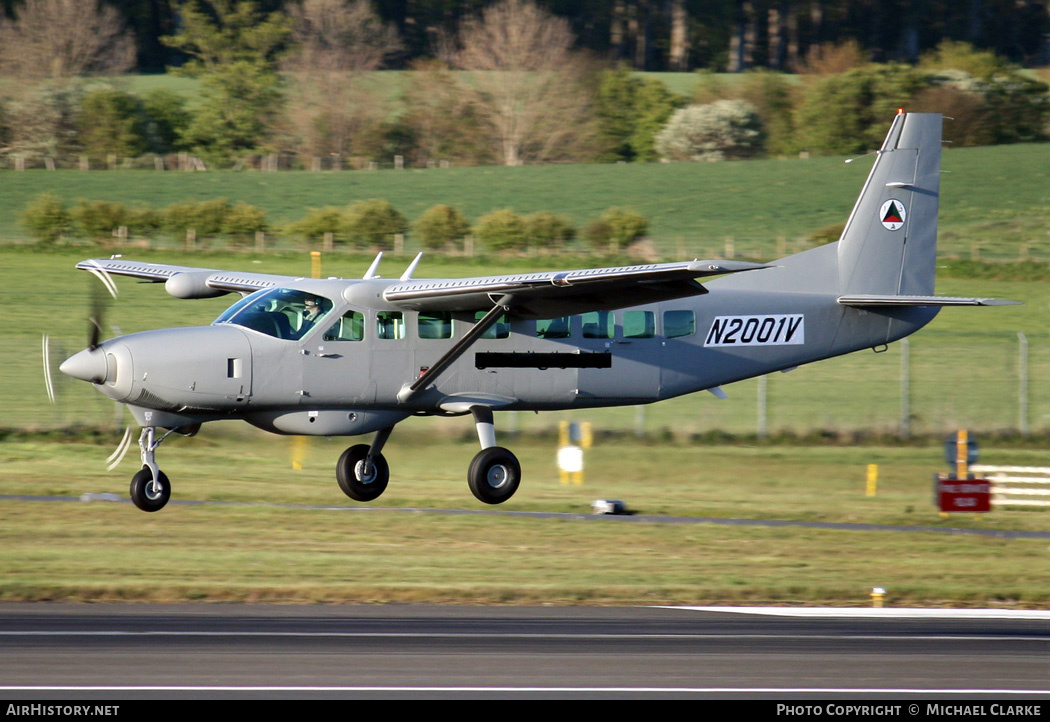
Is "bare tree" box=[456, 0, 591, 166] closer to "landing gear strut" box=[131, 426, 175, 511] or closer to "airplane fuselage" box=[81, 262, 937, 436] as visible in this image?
"airplane fuselage" box=[81, 262, 937, 436]

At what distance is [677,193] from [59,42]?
35.4 meters

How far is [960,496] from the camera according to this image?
2375 cm

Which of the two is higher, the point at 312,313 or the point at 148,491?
the point at 312,313

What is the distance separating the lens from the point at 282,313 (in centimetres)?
1708

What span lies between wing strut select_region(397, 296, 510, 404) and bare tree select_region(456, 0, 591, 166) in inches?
2085

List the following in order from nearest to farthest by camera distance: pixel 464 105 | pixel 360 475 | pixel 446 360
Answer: pixel 446 360 → pixel 360 475 → pixel 464 105

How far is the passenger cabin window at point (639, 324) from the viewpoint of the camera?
1861 cm

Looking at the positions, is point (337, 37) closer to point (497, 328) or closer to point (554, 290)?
point (497, 328)

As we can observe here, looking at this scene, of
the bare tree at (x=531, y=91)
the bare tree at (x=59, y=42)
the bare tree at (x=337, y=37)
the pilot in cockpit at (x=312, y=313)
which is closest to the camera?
the pilot in cockpit at (x=312, y=313)

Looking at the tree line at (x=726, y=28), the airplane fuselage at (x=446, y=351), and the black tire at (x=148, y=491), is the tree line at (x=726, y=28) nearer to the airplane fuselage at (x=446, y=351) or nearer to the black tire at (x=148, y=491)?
the airplane fuselage at (x=446, y=351)

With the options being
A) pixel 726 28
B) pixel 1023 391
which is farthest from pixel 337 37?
pixel 1023 391

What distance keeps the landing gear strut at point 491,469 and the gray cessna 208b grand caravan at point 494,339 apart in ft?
0.07

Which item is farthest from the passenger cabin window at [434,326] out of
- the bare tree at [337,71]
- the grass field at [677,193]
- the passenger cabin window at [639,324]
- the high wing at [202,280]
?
the bare tree at [337,71]

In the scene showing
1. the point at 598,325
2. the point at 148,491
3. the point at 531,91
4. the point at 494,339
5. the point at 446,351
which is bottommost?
the point at 148,491
